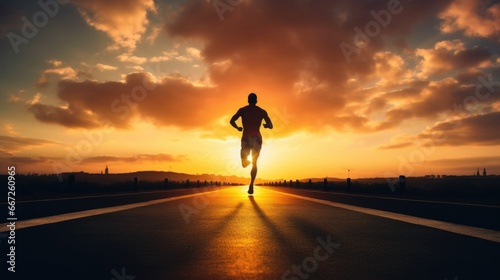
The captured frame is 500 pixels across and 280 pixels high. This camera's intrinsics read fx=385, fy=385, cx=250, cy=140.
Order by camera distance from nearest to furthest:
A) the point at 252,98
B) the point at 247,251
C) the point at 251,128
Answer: the point at 247,251 < the point at 251,128 < the point at 252,98

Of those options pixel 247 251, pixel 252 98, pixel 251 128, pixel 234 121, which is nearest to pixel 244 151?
Result: pixel 251 128

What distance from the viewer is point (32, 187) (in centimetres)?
1950

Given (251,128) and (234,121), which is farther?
(234,121)

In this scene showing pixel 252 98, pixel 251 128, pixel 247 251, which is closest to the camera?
pixel 247 251

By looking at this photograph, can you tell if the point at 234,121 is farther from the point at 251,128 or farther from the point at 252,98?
the point at 252,98

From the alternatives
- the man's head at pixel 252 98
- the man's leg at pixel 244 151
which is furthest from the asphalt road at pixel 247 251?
the man's head at pixel 252 98

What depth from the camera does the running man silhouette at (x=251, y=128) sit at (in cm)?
1377

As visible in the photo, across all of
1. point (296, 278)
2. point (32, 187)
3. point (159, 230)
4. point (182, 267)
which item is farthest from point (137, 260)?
point (32, 187)

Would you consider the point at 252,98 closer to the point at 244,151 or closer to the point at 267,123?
the point at 267,123

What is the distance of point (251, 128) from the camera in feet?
45.3

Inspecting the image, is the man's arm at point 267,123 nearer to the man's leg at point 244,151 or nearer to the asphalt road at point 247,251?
the man's leg at point 244,151

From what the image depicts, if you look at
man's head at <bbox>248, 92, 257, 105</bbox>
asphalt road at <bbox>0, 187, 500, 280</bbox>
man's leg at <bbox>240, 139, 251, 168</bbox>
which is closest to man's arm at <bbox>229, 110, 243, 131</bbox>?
man's leg at <bbox>240, 139, 251, 168</bbox>

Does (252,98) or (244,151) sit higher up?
(252,98)

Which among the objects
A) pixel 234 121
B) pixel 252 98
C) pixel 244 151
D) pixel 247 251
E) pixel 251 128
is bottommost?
pixel 247 251
